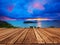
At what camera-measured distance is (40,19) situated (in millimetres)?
7367

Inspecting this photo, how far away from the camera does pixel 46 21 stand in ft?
23.7

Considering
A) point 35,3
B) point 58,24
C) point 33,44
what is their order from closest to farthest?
point 33,44 < point 58,24 < point 35,3

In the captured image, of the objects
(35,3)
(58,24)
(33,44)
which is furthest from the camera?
(35,3)

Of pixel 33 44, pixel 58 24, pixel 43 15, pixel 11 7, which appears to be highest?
pixel 11 7

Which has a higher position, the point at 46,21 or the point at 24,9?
the point at 24,9

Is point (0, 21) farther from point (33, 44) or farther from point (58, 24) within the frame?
point (33, 44)

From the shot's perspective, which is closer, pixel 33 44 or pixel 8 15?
pixel 33 44

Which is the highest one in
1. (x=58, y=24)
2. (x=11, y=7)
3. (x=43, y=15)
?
(x=11, y=7)

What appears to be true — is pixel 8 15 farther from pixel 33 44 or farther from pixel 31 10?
pixel 33 44

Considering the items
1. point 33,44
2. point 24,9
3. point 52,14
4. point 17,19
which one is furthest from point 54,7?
point 33,44

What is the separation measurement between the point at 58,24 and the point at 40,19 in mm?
1039

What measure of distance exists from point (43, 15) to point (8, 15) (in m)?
1.84

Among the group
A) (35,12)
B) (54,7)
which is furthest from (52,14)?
(35,12)

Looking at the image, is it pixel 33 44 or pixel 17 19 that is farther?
pixel 17 19
